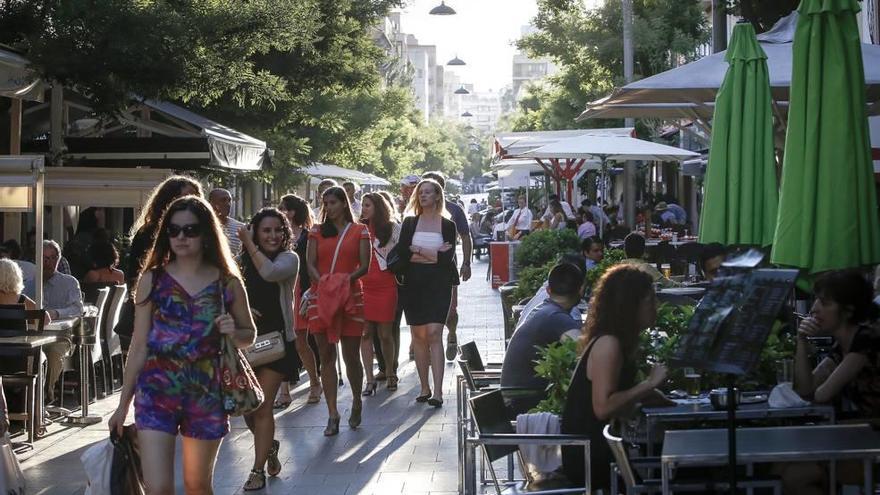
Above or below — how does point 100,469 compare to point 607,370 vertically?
below

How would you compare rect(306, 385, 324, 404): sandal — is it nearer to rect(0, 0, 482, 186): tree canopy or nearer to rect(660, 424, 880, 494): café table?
rect(0, 0, 482, 186): tree canopy

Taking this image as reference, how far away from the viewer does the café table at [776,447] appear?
5016 millimetres

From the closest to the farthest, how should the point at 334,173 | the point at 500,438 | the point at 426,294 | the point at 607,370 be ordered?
the point at 500,438 → the point at 607,370 → the point at 426,294 → the point at 334,173

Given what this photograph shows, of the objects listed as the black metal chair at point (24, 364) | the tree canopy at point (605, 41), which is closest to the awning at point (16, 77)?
the black metal chair at point (24, 364)

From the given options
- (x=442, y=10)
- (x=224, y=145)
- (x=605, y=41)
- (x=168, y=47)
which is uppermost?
(x=442, y=10)

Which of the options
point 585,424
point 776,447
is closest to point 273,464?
point 585,424

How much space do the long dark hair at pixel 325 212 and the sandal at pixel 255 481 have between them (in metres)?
2.99

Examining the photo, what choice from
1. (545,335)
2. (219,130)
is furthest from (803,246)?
(219,130)

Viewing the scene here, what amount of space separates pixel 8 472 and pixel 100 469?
115cm

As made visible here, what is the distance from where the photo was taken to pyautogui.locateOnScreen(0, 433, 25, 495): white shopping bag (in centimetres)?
693

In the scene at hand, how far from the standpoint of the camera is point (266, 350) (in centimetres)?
826

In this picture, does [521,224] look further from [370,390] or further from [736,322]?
[736,322]

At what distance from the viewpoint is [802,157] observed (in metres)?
6.76

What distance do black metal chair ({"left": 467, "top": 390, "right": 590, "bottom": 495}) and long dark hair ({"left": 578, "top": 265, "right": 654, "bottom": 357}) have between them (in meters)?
0.49
